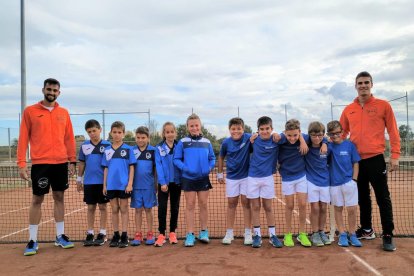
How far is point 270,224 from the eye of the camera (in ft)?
17.3

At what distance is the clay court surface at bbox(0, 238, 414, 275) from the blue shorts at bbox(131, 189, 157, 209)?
60 cm

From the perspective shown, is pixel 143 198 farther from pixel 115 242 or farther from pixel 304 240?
pixel 304 240

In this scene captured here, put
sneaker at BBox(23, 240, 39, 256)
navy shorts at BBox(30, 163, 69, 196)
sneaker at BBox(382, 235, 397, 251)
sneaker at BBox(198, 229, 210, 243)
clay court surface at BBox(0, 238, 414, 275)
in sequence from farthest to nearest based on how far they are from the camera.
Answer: sneaker at BBox(198, 229, 210, 243) < navy shorts at BBox(30, 163, 69, 196) < sneaker at BBox(23, 240, 39, 256) < sneaker at BBox(382, 235, 397, 251) < clay court surface at BBox(0, 238, 414, 275)

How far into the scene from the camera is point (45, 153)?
5.24 metres

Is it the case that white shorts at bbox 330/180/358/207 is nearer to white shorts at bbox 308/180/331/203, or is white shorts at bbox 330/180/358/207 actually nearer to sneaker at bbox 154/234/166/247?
white shorts at bbox 308/180/331/203

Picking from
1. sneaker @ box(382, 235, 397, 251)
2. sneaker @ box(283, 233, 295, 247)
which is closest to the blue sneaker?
sneaker @ box(283, 233, 295, 247)

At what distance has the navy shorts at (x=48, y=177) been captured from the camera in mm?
5176

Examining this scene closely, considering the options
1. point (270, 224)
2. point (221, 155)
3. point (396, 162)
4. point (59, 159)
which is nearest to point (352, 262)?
point (270, 224)

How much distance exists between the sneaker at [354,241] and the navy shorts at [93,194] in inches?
141

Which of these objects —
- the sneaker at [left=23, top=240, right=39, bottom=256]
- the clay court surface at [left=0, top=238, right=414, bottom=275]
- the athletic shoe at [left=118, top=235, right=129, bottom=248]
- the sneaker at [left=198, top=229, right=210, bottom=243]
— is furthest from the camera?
the sneaker at [left=198, top=229, right=210, bottom=243]

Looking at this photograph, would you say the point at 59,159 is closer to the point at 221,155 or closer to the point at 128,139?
the point at 221,155

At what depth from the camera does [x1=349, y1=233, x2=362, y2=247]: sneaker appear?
16.8 feet

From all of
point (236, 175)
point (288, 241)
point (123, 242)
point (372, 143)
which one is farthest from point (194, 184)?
point (372, 143)

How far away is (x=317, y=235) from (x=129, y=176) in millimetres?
2819
